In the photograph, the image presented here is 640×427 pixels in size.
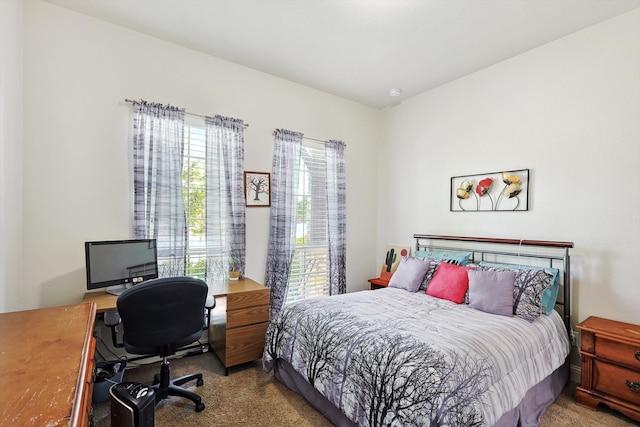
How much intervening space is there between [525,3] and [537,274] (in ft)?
6.98

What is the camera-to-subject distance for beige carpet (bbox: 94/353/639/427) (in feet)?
6.57

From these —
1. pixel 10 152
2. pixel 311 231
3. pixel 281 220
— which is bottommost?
pixel 311 231

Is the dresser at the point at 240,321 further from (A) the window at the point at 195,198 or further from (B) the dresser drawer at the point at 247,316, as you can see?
(A) the window at the point at 195,198

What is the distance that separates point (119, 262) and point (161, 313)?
0.85 metres

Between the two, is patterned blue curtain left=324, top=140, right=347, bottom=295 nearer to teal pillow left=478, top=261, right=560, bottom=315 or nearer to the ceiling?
the ceiling

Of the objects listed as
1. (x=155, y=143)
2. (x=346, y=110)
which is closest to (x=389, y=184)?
(x=346, y=110)

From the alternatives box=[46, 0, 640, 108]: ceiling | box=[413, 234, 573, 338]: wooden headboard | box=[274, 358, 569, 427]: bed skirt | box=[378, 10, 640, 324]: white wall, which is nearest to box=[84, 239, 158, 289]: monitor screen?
box=[274, 358, 569, 427]: bed skirt

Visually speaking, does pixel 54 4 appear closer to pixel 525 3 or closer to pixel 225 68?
pixel 225 68

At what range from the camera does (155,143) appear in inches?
107

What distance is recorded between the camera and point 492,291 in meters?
2.42

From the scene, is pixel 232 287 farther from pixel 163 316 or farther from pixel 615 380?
pixel 615 380

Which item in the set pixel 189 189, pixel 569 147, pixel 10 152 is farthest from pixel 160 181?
pixel 569 147

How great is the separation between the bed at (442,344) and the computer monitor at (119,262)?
4.07 feet

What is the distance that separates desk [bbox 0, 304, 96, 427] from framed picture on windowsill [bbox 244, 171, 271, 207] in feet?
6.85
